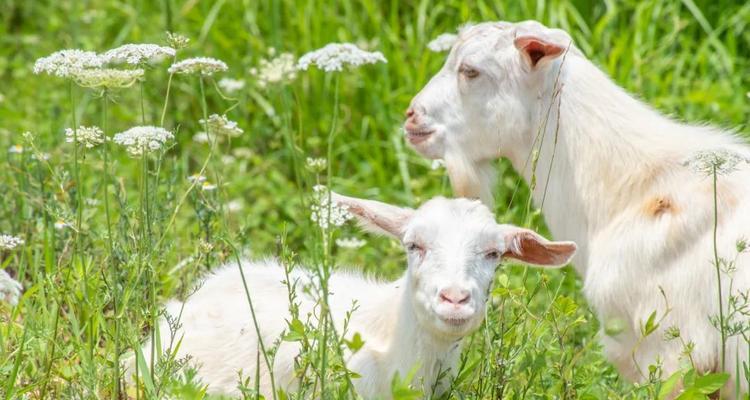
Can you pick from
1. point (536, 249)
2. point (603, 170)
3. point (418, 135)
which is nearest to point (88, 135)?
point (536, 249)

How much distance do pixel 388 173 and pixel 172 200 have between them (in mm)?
2408

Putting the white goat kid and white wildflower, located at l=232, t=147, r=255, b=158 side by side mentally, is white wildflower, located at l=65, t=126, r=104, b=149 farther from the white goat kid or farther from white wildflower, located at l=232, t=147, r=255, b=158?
white wildflower, located at l=232, t=147, r=255, b=158

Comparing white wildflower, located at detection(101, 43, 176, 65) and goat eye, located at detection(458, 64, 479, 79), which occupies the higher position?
white wildflower, located at detection(101, 43, 176, 65)

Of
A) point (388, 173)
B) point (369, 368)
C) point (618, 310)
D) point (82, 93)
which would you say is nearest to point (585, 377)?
point (618, 310)

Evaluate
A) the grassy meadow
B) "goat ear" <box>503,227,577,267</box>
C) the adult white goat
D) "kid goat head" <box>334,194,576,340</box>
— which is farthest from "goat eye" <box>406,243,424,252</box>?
the grassy meadow

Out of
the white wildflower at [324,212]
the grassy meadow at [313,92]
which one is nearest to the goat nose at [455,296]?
the white wildflower at [324,212]

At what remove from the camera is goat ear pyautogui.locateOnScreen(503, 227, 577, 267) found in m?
3.65

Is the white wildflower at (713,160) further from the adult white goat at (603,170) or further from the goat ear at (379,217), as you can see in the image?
the goat ear at (379,217)

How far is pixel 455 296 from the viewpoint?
3.41 metres

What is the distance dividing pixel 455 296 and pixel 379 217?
1.62ft

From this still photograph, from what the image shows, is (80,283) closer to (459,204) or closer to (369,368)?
(369,368)

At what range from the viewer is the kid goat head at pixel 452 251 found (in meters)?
3.45

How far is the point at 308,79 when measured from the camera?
7262mm

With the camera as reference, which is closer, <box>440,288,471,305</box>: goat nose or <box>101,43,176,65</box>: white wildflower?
<box>101,43,176,65</box>: white wildflower
